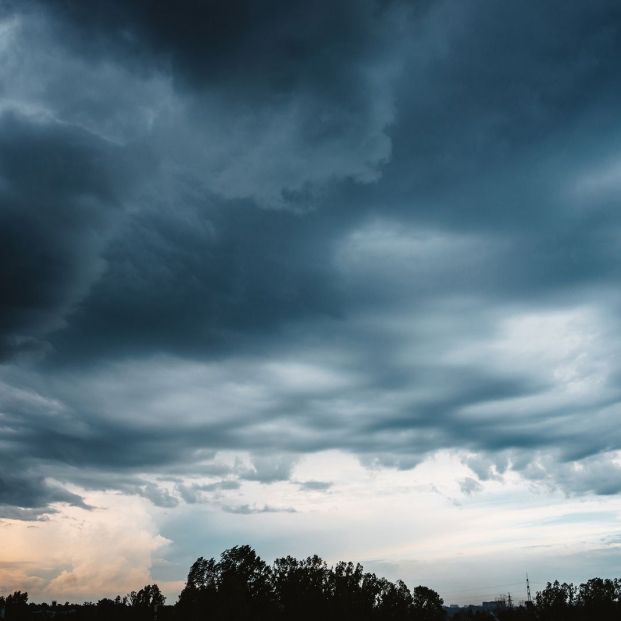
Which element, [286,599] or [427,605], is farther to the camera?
[427,605]

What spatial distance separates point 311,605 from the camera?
129000mm

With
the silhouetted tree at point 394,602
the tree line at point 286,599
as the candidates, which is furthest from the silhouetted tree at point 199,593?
the silhouetted tree at point 394,602

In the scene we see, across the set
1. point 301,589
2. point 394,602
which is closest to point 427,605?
point 394,602

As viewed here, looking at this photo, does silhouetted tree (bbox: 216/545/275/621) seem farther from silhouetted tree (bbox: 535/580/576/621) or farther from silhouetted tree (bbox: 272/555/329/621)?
silhouetted tree (bbox: 535/580/576/621)

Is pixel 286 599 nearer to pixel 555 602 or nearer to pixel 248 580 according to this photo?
pixel 248 580

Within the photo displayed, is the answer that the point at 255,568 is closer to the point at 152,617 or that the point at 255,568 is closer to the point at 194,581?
the point at 194,581

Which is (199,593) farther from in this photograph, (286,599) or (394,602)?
(394,602)

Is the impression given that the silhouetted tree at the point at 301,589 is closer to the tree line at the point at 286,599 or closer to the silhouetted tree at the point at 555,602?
the tree line at the point at 286,599

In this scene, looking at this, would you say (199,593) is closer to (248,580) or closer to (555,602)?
(248,580)

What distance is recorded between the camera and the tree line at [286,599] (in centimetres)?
11606

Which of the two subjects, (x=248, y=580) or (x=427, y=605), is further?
(x=427, y=605)

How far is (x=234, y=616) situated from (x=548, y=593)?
102060 mm

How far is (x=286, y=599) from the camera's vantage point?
13138 centimetres

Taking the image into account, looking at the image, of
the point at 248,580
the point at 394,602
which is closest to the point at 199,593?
the point at 248,580
